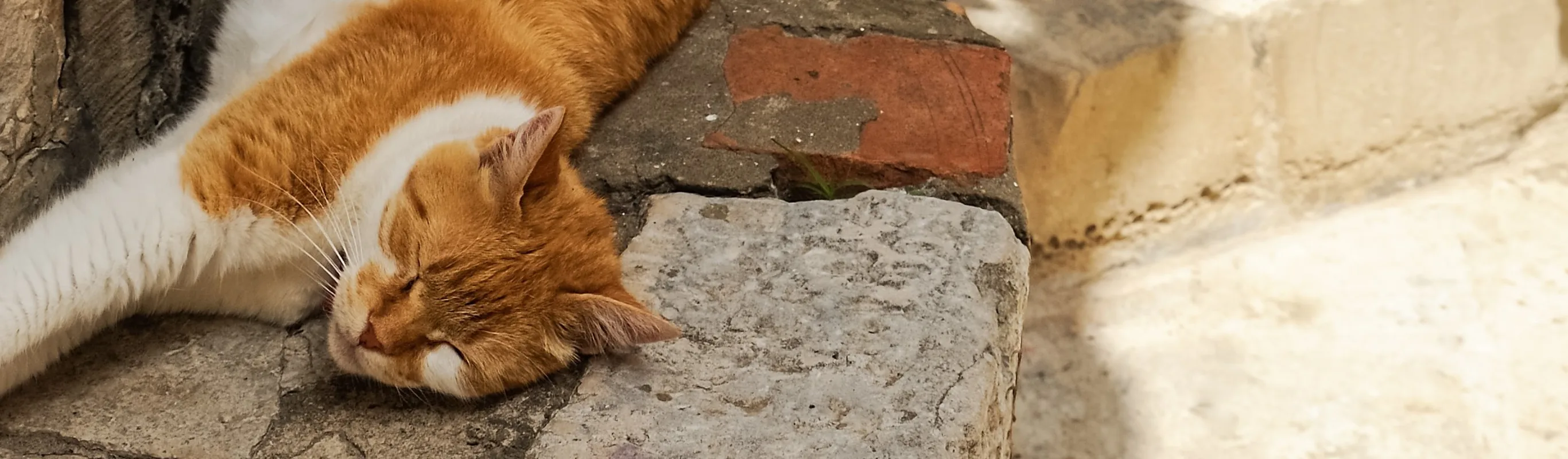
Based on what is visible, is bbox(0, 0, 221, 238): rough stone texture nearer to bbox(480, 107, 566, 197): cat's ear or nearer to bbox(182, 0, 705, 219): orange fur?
bbox(182, 0, 705, 219): orange fur

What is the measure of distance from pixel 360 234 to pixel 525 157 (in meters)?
0.26

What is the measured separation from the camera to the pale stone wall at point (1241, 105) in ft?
7.22

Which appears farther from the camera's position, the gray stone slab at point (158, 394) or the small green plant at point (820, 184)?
the small green plant at point (820, 184)

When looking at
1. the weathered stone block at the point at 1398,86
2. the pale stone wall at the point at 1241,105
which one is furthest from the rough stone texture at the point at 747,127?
the weathered stone block at the point at 1398,86

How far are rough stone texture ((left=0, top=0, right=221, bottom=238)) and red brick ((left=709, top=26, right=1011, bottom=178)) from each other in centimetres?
80

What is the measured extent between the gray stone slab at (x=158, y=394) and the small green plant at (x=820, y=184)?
75cm

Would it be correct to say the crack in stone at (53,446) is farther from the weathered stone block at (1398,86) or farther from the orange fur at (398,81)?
the weathered stone block at (1398,86)

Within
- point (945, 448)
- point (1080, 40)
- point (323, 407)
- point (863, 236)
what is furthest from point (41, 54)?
point (1080, 40)

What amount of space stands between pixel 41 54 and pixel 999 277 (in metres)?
1.23

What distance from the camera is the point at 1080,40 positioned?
2.20m

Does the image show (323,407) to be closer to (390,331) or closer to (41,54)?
(390,331)

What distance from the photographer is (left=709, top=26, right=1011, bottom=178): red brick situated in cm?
162

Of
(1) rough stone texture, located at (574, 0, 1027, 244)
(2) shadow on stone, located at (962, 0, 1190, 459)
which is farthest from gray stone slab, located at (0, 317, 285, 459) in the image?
(2) shadow on stone, located at (962, 0, 1190, 459)

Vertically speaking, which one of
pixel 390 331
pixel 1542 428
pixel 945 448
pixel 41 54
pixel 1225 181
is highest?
pixel 41 54
